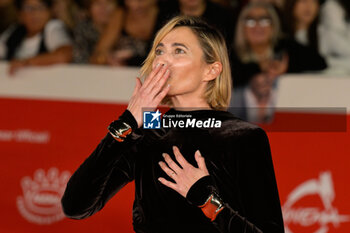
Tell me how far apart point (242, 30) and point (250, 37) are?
8 centimetres

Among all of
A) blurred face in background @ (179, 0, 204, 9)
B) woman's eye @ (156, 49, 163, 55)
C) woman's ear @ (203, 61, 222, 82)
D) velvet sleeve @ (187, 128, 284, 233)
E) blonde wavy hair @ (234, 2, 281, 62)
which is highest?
blurred face in background @ (179, 0, 204, 9)

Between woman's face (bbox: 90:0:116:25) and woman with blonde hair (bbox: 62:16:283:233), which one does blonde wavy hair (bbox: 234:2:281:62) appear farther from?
woman with blonde hair (bbox: 62:16:283:233)

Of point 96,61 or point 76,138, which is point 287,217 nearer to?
point 76,138

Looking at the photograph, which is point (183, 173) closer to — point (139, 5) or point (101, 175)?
point (101, 175)

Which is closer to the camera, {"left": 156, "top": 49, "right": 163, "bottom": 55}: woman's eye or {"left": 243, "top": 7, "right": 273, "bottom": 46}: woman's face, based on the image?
{"left": 156, "top": 49, "right": 163, "bottom": 55}: woman's eye

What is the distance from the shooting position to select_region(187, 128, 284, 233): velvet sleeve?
1.41 m

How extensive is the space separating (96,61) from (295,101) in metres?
1.70

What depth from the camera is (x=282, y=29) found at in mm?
3777

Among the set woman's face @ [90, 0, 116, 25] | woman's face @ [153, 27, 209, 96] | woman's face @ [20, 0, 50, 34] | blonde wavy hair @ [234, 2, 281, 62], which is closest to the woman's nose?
woman's face @ [153, 27, 209, 96]

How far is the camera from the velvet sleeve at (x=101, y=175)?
150cm

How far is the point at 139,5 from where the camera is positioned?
420 centimetres

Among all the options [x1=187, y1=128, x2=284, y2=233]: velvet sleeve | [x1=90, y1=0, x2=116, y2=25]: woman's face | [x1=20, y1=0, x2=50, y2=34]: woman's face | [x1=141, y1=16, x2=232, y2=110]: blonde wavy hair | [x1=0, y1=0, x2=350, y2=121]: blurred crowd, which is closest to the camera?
[x1=187, y1=128, x2=284, y2=233]: velvet sleeve

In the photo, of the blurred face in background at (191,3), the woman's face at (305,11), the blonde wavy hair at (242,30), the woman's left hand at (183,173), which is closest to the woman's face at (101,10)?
the blurred face in background at (191,3)

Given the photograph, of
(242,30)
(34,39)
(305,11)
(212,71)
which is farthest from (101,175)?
(34,39)
